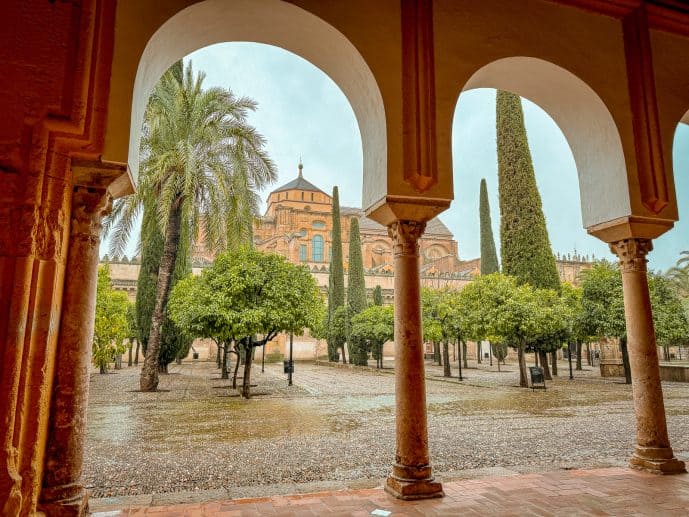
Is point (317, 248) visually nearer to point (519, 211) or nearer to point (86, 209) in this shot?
point (519, 211)

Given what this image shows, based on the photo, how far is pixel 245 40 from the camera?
4512 millimetres

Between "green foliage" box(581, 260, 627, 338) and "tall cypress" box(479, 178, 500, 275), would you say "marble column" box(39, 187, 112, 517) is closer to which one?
"green foliage" box(581, 260, 627, 338)

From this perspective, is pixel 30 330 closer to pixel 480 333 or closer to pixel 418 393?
pixel 418 393

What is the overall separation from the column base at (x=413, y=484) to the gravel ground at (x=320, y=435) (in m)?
1.36

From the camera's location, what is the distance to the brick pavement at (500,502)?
11.0 feet

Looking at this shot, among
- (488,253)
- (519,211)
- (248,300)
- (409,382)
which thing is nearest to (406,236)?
(409,382)

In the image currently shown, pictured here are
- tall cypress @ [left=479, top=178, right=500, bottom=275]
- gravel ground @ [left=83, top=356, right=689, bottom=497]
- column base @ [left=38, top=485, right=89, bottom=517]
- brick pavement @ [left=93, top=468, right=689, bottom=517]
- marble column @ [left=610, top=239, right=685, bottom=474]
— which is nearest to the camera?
column base @ [left=38, top=485, right=89, bottom=517]

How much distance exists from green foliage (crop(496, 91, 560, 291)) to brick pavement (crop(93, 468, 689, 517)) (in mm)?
14947

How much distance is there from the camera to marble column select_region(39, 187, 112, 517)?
293cm

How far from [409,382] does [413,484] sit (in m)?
0.75

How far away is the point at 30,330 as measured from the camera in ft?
9.27

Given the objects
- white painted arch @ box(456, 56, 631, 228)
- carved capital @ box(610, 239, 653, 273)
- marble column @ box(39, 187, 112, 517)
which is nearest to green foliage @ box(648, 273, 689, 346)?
carved capital @ box(610, 239, 653, 273)

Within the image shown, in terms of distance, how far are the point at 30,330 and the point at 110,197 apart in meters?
1.08

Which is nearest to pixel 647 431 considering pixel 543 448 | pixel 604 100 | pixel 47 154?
pixel 543 448
